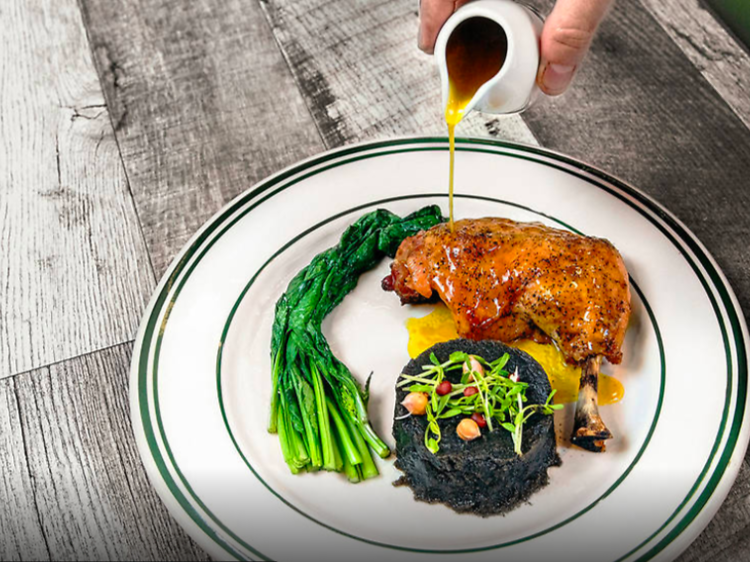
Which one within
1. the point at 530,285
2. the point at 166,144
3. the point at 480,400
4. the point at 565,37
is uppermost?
the point at 565,37

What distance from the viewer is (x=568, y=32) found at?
104 inches

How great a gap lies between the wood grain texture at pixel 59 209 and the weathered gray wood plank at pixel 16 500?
280 millimetres

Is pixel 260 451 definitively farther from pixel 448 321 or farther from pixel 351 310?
pixel 448 321

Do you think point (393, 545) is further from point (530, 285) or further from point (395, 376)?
point (530, 285)

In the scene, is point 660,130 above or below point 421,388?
above

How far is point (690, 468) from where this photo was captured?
266 cm

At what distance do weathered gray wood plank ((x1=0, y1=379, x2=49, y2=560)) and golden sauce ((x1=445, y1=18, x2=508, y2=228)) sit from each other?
2040 mm

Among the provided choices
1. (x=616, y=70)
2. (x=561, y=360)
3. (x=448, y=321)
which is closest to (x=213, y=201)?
(x=448, y=321)

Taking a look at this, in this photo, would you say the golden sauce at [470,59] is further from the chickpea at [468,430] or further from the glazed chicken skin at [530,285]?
the chickpea at [468,430]

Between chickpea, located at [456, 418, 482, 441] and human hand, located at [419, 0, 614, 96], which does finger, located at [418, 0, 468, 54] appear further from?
chickpea, located at [456, 418, 482, 441]

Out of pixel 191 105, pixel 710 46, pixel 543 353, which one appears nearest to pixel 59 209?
pixel 191 105

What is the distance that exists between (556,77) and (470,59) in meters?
0.33

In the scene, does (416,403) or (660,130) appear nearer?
(416,403)

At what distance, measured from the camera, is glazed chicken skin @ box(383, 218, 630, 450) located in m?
2.89
